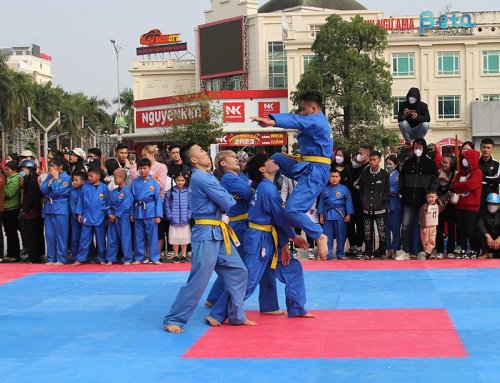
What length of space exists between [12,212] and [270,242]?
7590 millimetres

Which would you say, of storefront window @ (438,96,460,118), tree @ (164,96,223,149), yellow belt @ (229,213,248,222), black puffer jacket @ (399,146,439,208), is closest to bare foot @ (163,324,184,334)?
yellow belt @ (229,213,248,222)

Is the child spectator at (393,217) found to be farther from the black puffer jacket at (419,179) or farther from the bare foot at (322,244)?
the bare foot at (322,244)

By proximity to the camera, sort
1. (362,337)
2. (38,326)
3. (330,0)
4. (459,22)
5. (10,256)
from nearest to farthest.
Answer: (362,337), (38,326), (10,256), (459,22), (330,0)

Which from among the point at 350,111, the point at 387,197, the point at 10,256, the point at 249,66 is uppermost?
the point at 249,66

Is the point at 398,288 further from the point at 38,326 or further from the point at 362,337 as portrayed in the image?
the point at 38,326

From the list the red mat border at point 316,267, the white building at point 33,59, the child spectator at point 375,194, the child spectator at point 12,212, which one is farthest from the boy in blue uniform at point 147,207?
the white building at point 33,59

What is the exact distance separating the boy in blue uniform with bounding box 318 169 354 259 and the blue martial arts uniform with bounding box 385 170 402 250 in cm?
66

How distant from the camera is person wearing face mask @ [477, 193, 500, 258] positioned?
13023 millimetres

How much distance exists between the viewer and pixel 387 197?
13273 millimetres

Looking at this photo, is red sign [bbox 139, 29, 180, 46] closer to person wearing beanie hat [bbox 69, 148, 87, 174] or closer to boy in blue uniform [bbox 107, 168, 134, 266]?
person wearing beanie hat [bbox 69, 148, 87, 174]

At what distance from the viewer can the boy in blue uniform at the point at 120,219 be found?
13477mm

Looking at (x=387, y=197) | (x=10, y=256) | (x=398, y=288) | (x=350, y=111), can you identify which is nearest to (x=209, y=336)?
(x=398, y=288)

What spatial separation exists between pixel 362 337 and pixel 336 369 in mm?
1222

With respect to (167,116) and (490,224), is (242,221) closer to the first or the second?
(490,224)
